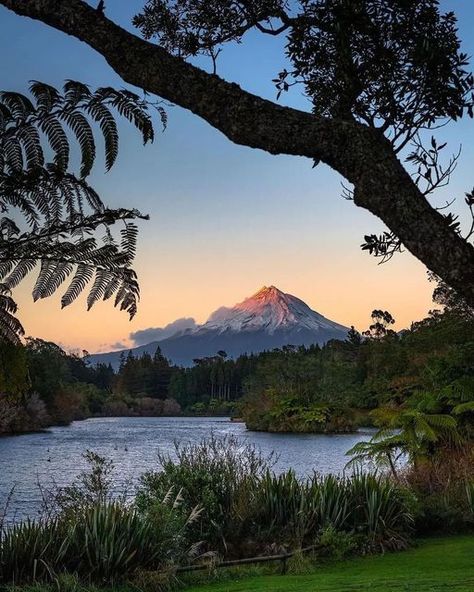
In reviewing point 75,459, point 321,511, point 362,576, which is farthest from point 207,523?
point 75,459

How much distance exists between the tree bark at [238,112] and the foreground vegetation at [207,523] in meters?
6.46

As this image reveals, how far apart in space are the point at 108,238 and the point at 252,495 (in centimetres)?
812

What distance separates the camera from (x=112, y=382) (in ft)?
506

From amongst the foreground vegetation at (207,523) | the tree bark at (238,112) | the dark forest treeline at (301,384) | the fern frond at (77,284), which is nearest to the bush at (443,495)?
the foreground vegetation at (207,523)

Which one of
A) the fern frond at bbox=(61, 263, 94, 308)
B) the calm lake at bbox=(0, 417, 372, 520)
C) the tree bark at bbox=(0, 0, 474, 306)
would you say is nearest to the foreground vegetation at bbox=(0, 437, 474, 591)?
the fern frond at bbox=(61, 263, 94, 308)

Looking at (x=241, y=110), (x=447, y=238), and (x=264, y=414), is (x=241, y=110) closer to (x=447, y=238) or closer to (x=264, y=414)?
(x=447, y=238)

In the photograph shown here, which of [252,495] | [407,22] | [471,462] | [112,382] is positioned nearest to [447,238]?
[407,22]

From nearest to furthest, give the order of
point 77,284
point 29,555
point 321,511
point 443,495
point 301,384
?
point 77,284 < point 29,555 < point 321,511 < point 443,495 < point 301,384

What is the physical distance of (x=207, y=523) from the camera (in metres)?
11.0

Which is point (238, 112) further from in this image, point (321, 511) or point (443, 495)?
point (443, 495)

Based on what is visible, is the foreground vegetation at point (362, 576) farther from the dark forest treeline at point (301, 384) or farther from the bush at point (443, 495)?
the dark forest treeline at point (301, 384)

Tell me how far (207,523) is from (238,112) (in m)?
9.33

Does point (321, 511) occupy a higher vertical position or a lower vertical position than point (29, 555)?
higher

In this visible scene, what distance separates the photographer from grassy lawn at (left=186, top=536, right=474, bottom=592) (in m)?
7.41
